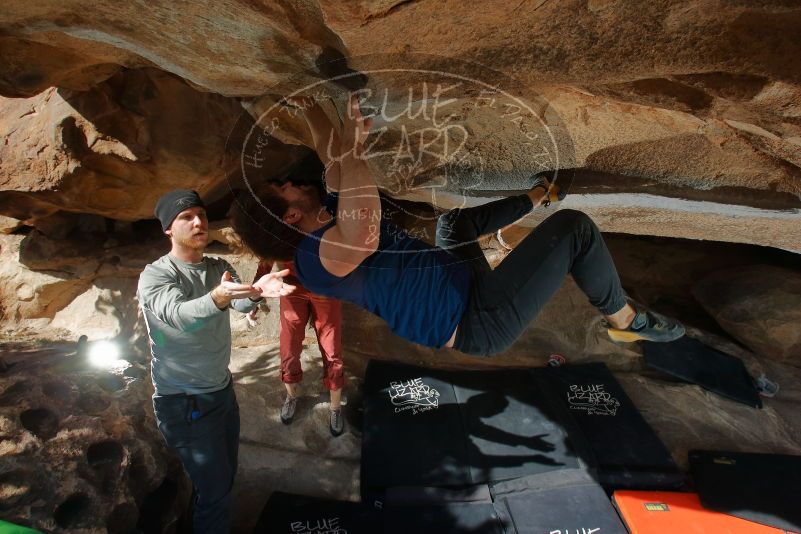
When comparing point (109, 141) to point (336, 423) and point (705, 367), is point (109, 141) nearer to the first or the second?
point (336, 423)

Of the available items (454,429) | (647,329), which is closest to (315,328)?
(454,429)

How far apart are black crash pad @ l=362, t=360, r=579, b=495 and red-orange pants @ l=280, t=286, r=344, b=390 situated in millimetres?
572

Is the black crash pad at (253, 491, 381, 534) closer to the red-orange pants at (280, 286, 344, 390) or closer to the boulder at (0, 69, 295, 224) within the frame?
the red-orange pants at (280, 286, 344, 390)

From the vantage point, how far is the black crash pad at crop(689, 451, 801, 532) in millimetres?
2840

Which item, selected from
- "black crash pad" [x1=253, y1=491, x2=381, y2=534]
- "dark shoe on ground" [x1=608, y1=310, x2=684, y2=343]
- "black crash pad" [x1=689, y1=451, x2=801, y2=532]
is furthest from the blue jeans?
"black crash pad" [x1=689, y1=451, x2=801, y2=532]

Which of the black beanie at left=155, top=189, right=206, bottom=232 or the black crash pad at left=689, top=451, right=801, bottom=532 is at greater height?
the black beanie at left=155, top=189, right=206, bottom=232

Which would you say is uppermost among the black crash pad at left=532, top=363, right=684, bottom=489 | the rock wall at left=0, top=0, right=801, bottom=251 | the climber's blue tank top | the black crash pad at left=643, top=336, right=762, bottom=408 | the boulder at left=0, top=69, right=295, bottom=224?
the rock wall at left=0, top=0, right=801, bottom=251

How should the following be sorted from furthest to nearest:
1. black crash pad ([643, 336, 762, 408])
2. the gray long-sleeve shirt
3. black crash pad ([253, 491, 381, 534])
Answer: black crash pad ([643, 336, 762, 408]) → black crash pad ([253, 491, 381, 534]) → the gray long-sleeve shirt

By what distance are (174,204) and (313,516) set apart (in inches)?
79.8

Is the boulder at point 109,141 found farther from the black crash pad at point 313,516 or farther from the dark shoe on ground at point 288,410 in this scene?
the black crash pad at point 313,516

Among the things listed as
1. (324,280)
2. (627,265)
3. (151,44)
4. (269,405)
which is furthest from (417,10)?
(627,265)

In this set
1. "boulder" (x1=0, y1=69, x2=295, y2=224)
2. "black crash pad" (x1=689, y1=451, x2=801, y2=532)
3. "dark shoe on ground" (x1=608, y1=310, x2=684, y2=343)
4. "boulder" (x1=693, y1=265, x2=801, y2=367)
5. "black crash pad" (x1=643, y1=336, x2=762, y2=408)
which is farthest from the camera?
"boulder" (x1=693, y1=265, x2=801, y2=367)

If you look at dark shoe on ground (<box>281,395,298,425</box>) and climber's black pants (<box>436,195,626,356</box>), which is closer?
climber's black pants (<box>436,195,626,356</box>)

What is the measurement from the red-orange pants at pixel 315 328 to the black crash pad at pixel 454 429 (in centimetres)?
57
